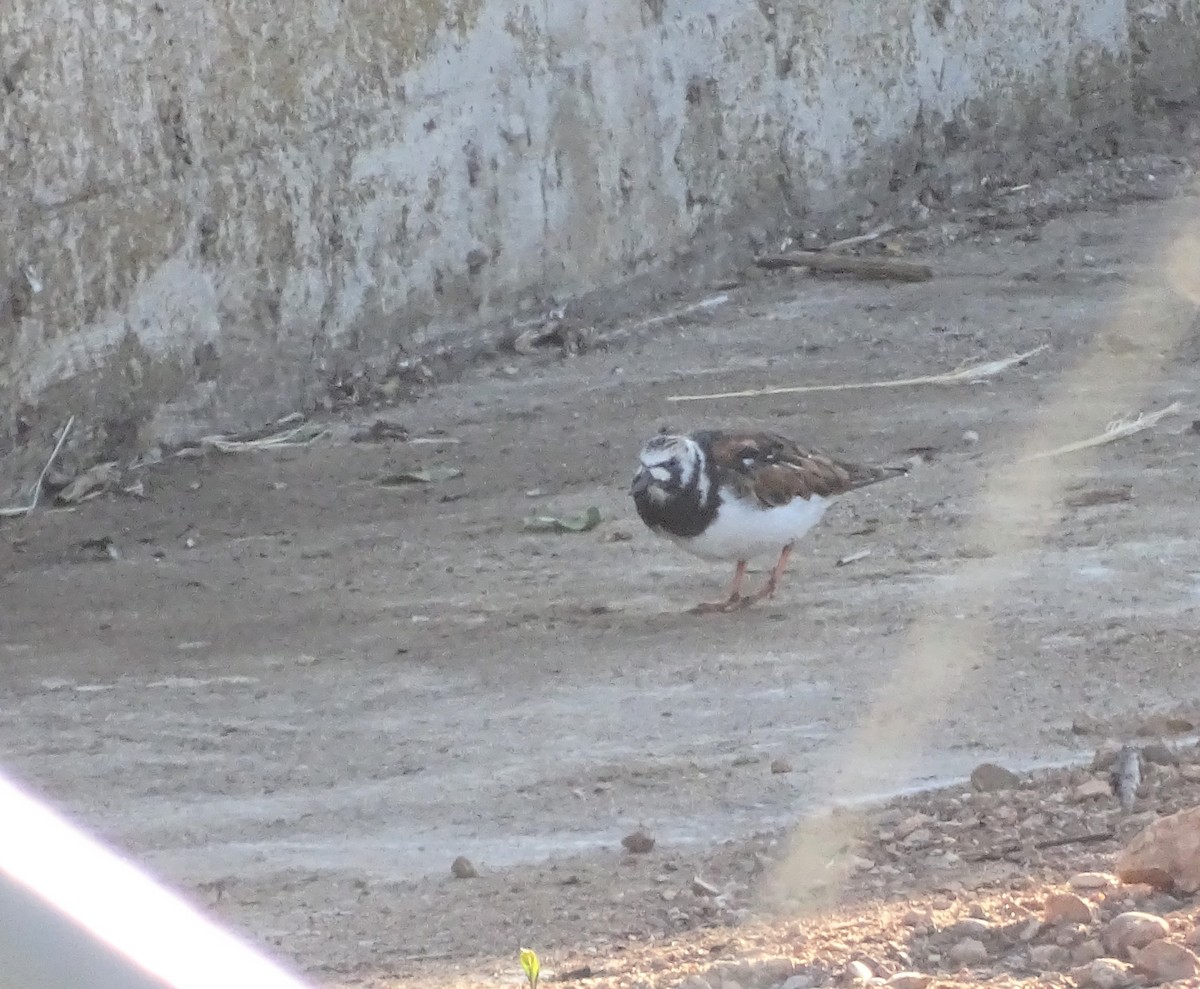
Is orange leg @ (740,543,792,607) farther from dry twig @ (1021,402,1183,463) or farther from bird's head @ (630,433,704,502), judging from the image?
dry twig @ (1021,402,1183,463)

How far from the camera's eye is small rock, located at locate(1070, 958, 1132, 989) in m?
3.03

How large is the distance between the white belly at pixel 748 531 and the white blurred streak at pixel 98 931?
220cm

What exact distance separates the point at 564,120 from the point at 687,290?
1198 millimetres

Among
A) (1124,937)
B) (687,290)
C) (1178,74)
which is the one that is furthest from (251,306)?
(1178,74)

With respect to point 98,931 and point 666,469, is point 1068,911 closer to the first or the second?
point 98,931

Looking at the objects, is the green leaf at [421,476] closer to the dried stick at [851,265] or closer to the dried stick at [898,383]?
the dried stick at [898,383]

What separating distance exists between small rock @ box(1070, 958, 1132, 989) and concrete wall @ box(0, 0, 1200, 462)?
548 cm

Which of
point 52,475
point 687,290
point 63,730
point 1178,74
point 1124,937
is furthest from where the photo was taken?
point 1178,74

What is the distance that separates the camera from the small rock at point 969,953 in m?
3.29

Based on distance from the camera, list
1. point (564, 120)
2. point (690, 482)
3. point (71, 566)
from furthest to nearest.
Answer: point (564, 120) < point (71, 566) < point (690, 482)

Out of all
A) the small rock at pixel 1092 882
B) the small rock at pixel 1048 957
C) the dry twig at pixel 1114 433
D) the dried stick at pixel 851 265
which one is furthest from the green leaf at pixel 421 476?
the small rock at pixel 1048 957

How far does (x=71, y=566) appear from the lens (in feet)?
23.7

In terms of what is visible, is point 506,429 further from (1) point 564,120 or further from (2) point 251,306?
(1) point 564,120

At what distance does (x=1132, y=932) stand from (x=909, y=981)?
14.4 inches
